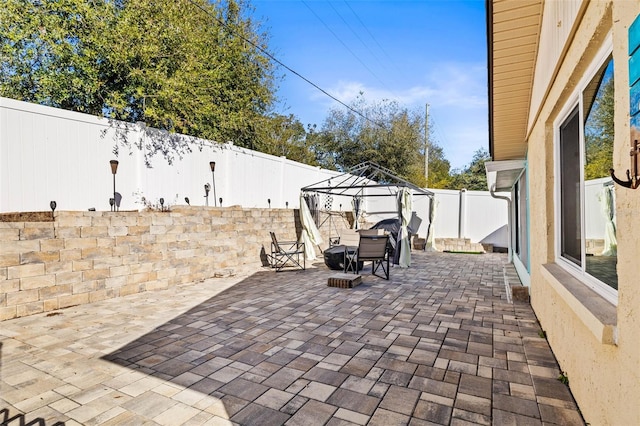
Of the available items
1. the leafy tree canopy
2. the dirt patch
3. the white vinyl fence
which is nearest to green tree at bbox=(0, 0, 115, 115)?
the white vinyl fence

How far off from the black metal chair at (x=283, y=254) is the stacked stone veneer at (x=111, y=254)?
0.69m

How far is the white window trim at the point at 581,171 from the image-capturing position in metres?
1.84

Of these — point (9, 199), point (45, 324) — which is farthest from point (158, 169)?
point (45, 324)

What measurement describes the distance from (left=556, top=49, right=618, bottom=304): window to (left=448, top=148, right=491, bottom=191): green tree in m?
21.1

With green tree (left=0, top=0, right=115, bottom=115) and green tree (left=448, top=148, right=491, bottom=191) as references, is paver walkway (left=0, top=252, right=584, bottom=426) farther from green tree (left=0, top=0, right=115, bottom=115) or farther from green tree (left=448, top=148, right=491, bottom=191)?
green tree (left=448, top=148, right=491, bottom=191)

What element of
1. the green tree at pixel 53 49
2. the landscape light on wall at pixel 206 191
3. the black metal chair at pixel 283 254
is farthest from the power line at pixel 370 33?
the black metal chair at pixel 283 254

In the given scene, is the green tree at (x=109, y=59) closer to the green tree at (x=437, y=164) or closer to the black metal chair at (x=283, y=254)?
the black metal chair at (x=283, y=254)

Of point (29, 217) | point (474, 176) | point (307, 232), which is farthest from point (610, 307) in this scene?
point (474, 176)

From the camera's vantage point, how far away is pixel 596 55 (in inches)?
75.9

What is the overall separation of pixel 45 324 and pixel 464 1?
10.7 m

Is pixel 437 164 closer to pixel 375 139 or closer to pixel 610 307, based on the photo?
pixel 375 139

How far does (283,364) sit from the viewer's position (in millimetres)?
2990

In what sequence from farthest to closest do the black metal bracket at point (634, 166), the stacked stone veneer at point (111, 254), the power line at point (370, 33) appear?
the power line at point (370, 33) → the stacked stone veneer at point (111, 254) → the black metal bracket at point (634, 166)

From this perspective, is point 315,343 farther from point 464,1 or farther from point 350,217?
point 350,217
